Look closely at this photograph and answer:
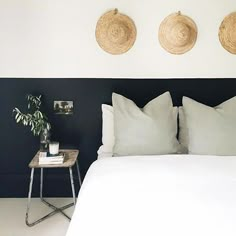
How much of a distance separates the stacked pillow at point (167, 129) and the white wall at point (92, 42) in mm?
383

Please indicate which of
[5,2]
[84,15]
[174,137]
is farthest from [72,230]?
[5,2]

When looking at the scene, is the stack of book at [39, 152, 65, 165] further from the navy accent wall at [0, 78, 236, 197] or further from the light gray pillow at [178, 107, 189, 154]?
the light gray pillow at [178, 107, 189, 154]

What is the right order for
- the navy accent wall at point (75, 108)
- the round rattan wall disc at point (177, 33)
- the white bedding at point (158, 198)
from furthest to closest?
the navy accent wall at point (75, 108), the round rattan wall disc at point (177, 33), the white bedding at point (158, 198)

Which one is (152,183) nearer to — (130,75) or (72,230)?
(72,230)

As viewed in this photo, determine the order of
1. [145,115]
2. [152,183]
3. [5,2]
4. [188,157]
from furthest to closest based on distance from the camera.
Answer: [5,2] → [145,115] → [188,157] → [152,183]

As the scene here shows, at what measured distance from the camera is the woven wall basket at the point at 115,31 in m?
2.84

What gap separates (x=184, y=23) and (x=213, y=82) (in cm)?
58

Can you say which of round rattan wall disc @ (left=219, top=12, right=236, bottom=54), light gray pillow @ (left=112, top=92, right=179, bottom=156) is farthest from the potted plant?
round rattan wall disc @ (left=219, top=12, right=236, bottom=54)

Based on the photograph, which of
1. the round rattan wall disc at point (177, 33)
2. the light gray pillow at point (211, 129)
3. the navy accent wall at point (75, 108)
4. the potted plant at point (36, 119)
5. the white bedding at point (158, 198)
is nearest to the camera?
the white bedding at point (158, 198)

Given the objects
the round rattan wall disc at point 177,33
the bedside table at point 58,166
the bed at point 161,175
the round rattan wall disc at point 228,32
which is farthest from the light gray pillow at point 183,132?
the bedside table at point 58,166

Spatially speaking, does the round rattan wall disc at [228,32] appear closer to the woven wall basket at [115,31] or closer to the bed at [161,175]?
the bed at [161,175]

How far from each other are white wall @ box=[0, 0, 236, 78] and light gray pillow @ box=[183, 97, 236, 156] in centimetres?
46

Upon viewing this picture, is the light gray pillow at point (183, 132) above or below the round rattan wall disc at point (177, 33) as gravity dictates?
below

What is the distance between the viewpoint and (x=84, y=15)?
2850 millimetres
